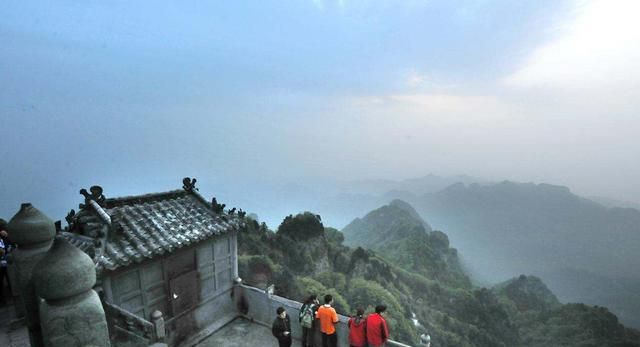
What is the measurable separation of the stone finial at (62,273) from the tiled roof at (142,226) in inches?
218

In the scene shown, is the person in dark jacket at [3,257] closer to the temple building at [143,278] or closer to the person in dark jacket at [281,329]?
the temple building at [143,278]

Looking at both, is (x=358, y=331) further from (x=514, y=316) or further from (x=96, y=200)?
(x=514, y=316)

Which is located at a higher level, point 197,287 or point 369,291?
point 197,287

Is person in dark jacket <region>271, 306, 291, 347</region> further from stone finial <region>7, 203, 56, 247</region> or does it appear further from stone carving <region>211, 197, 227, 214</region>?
stone finial <region>7, 203, 56, 247</region>

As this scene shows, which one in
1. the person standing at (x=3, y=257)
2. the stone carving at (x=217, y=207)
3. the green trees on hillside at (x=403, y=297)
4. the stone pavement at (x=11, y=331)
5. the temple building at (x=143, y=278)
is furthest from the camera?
the green trees on hillside at (x=403, y=297)

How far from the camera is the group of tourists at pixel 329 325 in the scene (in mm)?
8625

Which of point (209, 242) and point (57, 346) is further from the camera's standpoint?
point (209, 242)

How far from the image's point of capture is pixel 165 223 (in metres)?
11.0

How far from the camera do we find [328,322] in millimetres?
9555

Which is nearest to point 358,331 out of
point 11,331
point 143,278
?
point 143,278

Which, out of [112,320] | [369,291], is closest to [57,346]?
[112,320]

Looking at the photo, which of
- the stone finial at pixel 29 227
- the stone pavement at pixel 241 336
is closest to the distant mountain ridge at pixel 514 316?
the stone pavement at pixel 241 336

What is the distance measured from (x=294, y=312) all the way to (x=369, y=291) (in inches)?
1562

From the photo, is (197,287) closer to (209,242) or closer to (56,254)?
(209,242)
